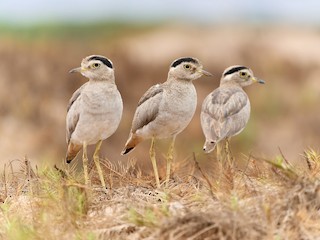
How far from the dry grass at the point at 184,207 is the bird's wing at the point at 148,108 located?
594 millimetres

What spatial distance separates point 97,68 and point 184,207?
168 centimetres

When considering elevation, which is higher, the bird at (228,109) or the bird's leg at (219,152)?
the bird at (228,109)

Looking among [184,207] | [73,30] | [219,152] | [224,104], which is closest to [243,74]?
[224,104]

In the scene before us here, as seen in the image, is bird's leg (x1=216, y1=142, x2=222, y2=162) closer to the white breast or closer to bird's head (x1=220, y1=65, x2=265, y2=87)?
bird's head (x1=220, y1=65, x2=265, y2=87)

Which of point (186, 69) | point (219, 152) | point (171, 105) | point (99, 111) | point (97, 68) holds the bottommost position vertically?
point (219, 152)

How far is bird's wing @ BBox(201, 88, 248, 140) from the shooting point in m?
7.91

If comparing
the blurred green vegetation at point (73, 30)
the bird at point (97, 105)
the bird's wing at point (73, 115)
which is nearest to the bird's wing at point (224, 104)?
the bird at point (97, 105)

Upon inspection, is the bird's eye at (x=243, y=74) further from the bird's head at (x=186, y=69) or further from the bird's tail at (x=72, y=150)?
the bird's tail at (x=72, y=150)

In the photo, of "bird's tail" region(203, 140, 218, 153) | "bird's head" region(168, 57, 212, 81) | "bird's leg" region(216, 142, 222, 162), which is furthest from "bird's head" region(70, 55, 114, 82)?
"bird's leg" region(216, 142, 222, 162)

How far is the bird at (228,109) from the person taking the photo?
7898mm

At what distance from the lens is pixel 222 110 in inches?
319

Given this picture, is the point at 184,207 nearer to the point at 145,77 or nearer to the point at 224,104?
the point at 224,104

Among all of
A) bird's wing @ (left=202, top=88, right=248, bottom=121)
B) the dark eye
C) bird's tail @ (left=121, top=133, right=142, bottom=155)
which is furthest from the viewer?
bird's wing @ (left=202, top=88, right=248, bottom=121)

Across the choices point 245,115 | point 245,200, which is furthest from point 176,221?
point 245,115
